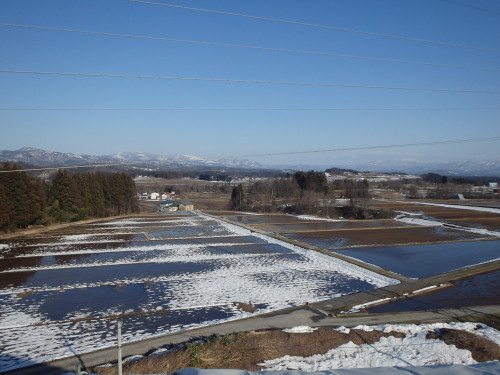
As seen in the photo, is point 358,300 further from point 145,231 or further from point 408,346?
point 145,231

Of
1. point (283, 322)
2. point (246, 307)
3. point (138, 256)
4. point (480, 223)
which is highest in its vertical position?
point (480, 223)

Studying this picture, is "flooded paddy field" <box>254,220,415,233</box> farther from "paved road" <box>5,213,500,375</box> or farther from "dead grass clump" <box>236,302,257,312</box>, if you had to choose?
"dead grass clump" <box>236,302,257,312</box>

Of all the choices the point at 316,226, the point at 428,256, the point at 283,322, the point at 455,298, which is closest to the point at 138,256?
the point at 283,322

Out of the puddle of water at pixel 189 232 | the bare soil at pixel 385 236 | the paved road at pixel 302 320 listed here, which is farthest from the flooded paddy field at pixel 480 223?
the paved road at pixel 302 320

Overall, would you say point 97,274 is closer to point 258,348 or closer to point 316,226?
point 258,348

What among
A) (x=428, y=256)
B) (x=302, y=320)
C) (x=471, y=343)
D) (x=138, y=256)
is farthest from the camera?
(x=138, y=256)

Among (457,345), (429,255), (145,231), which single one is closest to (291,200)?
(145,231)

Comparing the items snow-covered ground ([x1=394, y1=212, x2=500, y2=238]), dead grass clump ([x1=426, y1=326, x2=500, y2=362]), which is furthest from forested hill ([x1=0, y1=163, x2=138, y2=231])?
snow-covered ground ([x1=394, y1=212, x2=500, y2=238])
